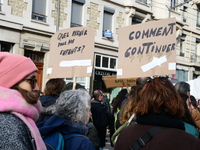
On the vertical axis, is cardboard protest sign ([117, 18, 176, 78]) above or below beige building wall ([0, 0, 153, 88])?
below

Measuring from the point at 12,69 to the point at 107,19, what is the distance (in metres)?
15.4

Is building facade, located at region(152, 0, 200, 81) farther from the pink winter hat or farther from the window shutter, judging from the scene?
the pink winter hat

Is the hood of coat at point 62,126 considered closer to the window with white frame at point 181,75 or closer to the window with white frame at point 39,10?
the window with white frame at point 39,10

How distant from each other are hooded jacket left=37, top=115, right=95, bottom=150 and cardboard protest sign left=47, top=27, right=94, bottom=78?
105 inches

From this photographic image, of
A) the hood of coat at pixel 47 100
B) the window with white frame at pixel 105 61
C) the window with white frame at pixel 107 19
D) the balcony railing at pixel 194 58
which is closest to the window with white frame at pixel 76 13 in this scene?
the window with white frame at pixel 107 19

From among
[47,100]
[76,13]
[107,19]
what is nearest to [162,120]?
[47,100]

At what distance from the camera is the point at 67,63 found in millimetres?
5543

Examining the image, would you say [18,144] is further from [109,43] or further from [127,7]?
[127,7]

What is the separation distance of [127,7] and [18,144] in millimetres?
16722

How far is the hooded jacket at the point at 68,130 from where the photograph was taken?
7.54 feet

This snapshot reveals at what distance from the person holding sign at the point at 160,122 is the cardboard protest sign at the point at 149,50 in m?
2.56

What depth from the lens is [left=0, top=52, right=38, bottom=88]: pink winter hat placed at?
1.61 metres

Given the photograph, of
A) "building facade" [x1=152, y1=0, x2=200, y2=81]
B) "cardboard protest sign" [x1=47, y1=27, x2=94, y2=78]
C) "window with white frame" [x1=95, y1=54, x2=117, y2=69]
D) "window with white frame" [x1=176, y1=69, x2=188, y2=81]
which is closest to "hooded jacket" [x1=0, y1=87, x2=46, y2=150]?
"cardboard protest sign" [x1=47, y1=27, x2=94, y2=78]

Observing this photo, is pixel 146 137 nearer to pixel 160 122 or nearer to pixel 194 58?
pixel 160 122
